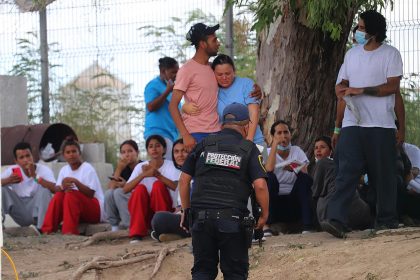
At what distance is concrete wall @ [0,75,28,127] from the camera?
594 inches

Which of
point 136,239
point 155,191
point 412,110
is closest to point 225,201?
point 155,191

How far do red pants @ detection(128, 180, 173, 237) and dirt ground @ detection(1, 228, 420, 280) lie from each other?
167 millimetres

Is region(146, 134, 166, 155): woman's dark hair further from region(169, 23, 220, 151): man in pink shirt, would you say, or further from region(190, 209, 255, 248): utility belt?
region(190, 209, 255, 248): utility belt

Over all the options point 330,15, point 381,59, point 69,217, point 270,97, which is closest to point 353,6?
point 330,15

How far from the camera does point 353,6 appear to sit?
10.8 m

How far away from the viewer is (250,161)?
7.52 m

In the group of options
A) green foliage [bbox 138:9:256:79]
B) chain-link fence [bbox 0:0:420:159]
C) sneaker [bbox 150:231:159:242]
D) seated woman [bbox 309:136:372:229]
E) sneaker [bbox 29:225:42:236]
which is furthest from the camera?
chain-link fence [bbox 0:0:420:159]

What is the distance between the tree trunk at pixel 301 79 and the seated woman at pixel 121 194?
1570 millimetres

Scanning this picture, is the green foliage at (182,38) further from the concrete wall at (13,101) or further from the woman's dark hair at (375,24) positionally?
the woman's dark hair at (375,24)

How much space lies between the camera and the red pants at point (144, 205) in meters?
11.5

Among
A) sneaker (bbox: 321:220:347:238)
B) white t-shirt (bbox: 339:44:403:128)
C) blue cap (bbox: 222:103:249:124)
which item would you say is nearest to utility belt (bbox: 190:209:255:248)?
blue cap (bbox: 222:103:249:124)

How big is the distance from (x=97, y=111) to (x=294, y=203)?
5208 millimetres

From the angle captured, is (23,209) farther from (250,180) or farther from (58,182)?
(250,180)

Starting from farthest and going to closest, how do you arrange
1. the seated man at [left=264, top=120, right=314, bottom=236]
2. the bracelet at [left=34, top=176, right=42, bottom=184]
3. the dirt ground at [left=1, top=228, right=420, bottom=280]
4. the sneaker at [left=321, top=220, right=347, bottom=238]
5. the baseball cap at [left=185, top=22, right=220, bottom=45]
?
the bracelet at [left=34, top=176, right=42, bottom=184] < the seated man at [left=264, top=120, right=314, bottom=236] < the baseball cap at [left=185, top=22, right=220, bottom=45] < the sneaker at [left=321, top=220, right=347, bottom=238] < the dirt ground at [left=1, top=228, right=420, bottom=280]
